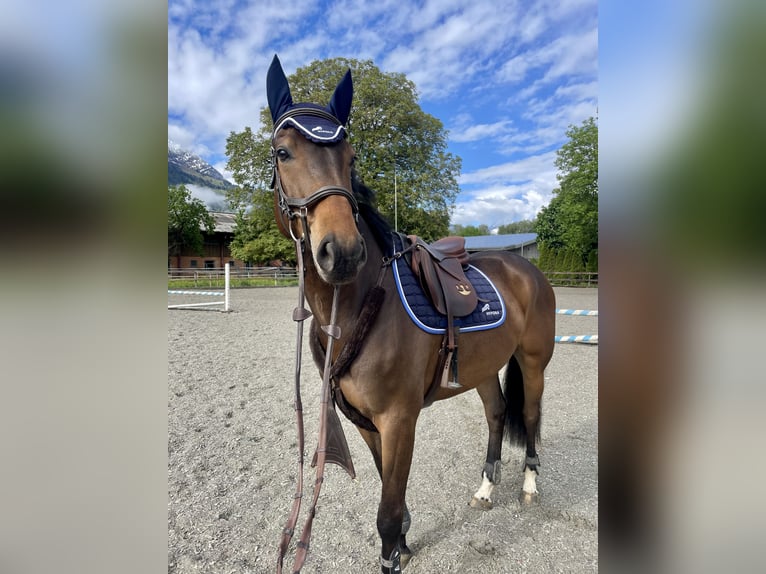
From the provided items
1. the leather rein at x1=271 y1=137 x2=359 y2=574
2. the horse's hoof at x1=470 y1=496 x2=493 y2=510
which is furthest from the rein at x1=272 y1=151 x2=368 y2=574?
the horse's hoof at x1=470 y1=496 x2=493 y2=510

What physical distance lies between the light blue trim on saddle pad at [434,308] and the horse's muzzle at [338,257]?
65 cm

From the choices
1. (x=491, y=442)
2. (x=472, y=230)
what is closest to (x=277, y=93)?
(x=491, y=442)

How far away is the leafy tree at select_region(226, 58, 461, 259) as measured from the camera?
752 inches

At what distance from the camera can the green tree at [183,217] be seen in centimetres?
193

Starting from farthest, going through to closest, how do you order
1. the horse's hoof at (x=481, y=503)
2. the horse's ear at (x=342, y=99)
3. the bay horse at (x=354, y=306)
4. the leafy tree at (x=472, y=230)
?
1. the leafy tree at (x=472, y=230)
2. the horse's hoof at (x=481, y=503)
3. the horse's ear at (x=342, y=99)
4. the bay horse at (x=354, y=306)

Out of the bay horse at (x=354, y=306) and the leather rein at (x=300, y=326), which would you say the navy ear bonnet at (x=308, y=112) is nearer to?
the bay horse at (x=354, y=306)

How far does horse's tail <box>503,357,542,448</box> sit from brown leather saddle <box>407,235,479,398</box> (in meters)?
1.22

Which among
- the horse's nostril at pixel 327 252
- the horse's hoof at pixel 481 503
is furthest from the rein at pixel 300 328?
the horse's hoof at pixel 481 503

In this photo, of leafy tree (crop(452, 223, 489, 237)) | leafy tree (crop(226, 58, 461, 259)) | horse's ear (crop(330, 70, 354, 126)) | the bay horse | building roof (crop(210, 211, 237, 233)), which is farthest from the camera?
leafy tree (crop(452, 223, 489, 237))

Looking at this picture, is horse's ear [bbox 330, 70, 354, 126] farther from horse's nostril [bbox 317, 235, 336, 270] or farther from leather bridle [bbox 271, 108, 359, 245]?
horse's nostril [bbox 317, 235, 336, 270]

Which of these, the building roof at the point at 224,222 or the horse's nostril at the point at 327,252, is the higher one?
the building roof at the point at 224,222

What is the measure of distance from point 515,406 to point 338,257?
2.61 m
